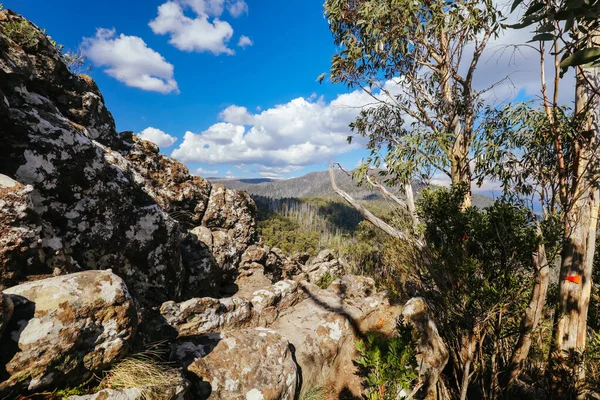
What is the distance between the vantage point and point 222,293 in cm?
1127

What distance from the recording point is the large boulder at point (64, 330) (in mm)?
2523

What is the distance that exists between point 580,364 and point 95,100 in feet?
48.3

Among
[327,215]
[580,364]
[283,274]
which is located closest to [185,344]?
[580,364]

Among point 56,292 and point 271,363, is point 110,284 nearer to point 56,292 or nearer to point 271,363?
point 56,292

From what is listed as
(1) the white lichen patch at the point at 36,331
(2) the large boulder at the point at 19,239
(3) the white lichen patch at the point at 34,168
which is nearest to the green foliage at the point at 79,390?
(1) the white lichen patch at the point at 36,331

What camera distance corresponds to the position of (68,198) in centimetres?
481

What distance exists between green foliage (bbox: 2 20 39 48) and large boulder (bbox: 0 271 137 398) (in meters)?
7.29

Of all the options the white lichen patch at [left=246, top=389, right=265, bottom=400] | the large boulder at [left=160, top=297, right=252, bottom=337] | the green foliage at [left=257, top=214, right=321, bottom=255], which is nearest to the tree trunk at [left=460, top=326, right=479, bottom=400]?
the white lichen patch at [left=246, top=389, right=265, bottom=400]

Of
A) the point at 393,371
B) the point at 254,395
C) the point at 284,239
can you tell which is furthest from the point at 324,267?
the point at 284,239

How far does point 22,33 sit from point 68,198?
528 centimetres

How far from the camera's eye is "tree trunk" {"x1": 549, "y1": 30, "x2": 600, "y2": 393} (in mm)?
6039

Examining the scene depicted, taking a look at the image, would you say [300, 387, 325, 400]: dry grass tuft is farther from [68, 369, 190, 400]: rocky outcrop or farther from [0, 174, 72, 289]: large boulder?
[0, 174, 72, 289]: large boulder

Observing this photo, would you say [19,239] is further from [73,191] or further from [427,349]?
[427,349]

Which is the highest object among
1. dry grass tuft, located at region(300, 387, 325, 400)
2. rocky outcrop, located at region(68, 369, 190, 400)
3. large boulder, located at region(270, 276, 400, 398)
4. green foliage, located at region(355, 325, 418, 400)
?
rocky outcrop, located at region(68, 369, 190, 400)
